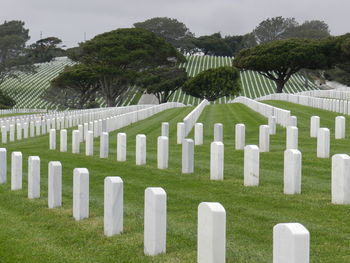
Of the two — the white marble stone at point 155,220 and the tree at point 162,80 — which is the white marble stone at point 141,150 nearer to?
the white marble stone at point 155,220

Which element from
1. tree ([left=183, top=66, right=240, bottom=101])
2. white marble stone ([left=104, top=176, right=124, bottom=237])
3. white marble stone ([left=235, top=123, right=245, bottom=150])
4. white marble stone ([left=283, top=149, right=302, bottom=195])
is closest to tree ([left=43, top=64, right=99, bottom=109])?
tree ([left=183, top=66, right=240, bottom=101])

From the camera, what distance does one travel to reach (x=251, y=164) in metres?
10.5

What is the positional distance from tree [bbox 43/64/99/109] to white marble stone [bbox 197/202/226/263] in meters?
60.9

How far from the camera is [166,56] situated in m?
70.9

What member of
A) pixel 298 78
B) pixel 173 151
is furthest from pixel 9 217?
pixel 298 78

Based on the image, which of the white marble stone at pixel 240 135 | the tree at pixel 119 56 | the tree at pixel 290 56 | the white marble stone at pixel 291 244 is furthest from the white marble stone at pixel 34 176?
the tree at pixel 290 56

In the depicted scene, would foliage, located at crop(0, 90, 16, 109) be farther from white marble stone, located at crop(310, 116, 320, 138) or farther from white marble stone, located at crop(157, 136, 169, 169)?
white marble stone, located at crop(157, 136, 169, 169)

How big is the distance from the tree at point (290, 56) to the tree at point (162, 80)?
1088cm

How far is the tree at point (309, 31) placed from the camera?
132125 millimetres

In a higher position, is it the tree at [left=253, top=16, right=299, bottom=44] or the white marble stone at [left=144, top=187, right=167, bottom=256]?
the tree at [left=253, top=16, right=299, bottom=44]

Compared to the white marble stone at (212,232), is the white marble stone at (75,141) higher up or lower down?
lower down

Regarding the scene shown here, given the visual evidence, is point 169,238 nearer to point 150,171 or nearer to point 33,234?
point 33,234

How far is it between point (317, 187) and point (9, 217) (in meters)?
4.66

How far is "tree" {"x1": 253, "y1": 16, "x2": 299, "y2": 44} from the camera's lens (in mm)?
142625
